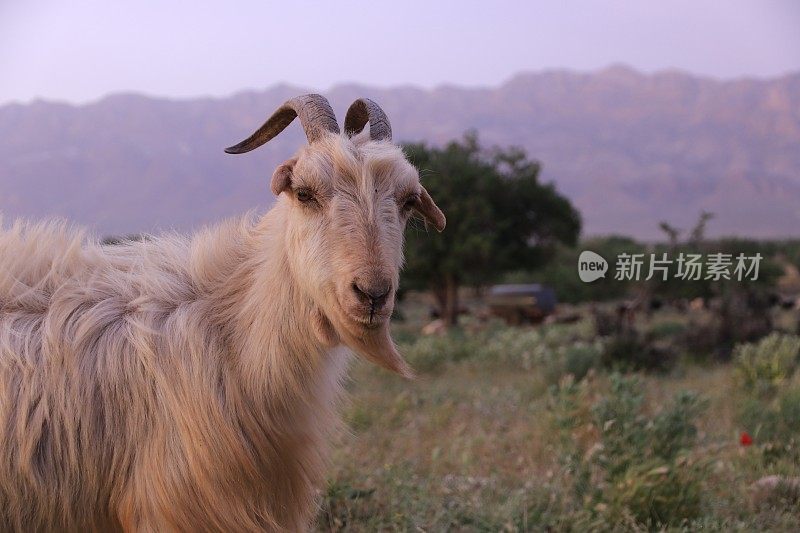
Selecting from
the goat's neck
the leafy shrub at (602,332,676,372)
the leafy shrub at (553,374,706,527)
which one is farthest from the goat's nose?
the leafy shrub at (602,332,676,372)

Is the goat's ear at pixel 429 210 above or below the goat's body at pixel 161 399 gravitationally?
above

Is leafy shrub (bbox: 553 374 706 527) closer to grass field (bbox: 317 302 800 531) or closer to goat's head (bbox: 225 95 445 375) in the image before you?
grass field (bbox: 317 302 800 531)

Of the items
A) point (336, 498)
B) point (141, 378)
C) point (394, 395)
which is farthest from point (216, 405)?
point (394, 395)

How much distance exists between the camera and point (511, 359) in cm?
1514

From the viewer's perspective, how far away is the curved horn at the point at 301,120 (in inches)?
155

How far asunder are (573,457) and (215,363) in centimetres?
344

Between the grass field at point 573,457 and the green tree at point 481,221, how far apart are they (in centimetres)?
1490

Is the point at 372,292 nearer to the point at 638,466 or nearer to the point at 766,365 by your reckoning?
the point at 638,466

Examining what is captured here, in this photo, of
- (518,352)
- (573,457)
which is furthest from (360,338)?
(518,352)

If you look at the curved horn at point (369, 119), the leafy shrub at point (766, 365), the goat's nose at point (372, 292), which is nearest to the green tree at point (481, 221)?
the leafy shrub at point (766, 365)

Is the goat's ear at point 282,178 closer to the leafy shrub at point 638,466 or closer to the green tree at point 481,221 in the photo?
the leafy shrub at point 638,466

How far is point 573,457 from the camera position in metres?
6.27

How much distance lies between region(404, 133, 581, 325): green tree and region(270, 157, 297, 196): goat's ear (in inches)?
846

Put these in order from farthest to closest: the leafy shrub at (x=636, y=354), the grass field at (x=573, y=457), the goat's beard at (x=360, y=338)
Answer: the leafy shrub at (x=636, y=354), the grass field at (x=573, y=457), the goat's beard at (x=360, y=338)
